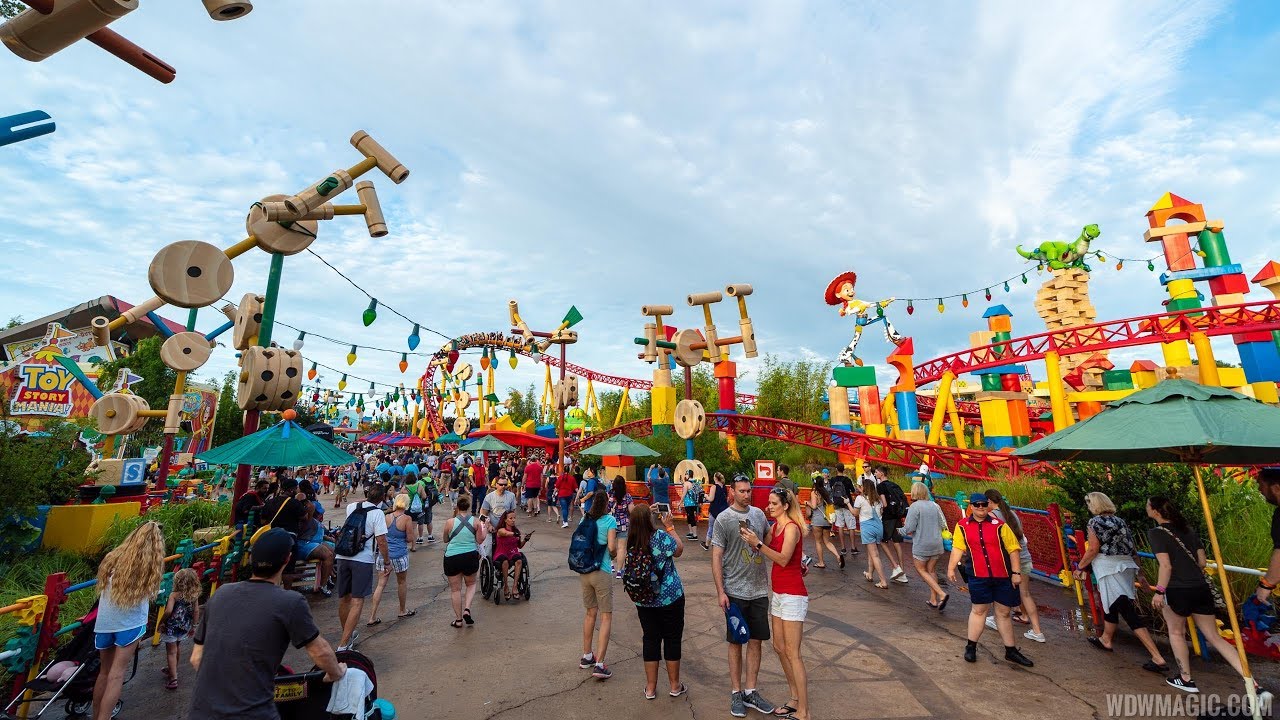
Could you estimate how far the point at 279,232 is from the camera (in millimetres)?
6891

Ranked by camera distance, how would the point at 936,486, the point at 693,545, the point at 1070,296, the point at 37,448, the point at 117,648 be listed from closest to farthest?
the point at 117,648 → the point at 37,448 → the point at 693,545 → the point at 936,486 → the point at 1070,296

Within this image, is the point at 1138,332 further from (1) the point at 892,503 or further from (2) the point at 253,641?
(2) the point at 253,641

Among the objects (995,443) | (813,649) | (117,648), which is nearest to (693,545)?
(813,649)

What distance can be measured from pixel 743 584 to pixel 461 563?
346cm

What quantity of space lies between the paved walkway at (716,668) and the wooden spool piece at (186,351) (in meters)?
5.65

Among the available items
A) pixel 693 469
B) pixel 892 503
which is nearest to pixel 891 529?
pixel 892 503

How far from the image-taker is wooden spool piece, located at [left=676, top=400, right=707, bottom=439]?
43.5ft

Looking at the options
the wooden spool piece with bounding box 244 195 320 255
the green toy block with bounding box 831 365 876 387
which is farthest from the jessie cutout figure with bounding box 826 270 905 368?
the wooden spool piece with bounding box 244 195 320 255

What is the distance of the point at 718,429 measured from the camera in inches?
671

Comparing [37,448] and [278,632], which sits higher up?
[37,448]

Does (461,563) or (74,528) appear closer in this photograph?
(461,563)

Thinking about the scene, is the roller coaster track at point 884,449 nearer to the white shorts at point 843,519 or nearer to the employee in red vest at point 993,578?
the white shorts at point 843,519

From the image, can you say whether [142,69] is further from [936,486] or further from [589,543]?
[936,486]

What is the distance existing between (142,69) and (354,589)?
15.4 ft
